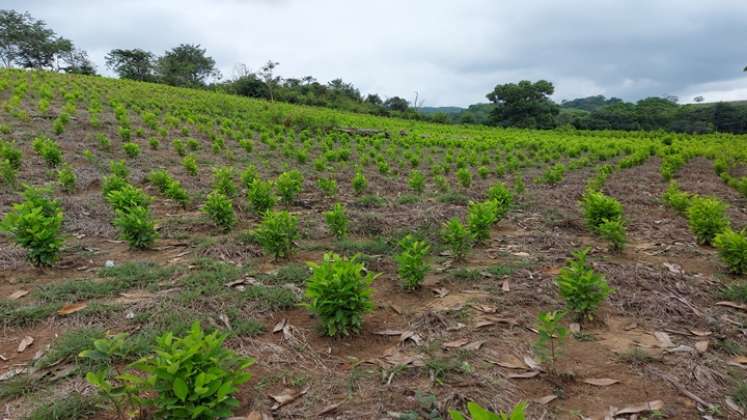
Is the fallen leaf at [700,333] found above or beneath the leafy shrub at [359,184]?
beneath

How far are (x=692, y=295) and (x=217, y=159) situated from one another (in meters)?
10.6

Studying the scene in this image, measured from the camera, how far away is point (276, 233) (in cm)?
468

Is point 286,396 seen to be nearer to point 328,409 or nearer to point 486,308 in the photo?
point 328,409

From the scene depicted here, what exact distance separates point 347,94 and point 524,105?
2135cm

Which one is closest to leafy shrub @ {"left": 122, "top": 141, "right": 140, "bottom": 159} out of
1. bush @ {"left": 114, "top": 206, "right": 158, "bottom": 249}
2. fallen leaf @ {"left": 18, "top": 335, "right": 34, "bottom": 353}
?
bush @ {"left": 114, "top": 206, "right": 158, "bottom": 249}

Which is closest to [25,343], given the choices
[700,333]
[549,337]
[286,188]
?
[549,337]

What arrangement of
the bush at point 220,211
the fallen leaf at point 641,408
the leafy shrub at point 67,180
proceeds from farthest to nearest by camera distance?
the leafy shrub at point 67,180 → the bush at point 220,211 → the fallen leaf at point 641,408

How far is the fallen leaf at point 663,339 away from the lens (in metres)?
3.21

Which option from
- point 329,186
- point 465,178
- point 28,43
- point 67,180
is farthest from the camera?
point 28,43

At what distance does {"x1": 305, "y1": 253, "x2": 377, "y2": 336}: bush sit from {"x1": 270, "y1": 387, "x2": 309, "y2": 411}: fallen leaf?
2.02 feet

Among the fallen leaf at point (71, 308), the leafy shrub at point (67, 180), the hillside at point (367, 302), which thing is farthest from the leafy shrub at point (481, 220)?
the leafy shrub at point (67, 180)

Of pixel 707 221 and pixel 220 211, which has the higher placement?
Answer: pixel 707 221

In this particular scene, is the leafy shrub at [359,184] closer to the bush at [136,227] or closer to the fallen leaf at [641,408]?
the bush at [136,227]

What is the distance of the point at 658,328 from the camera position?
3.47m
